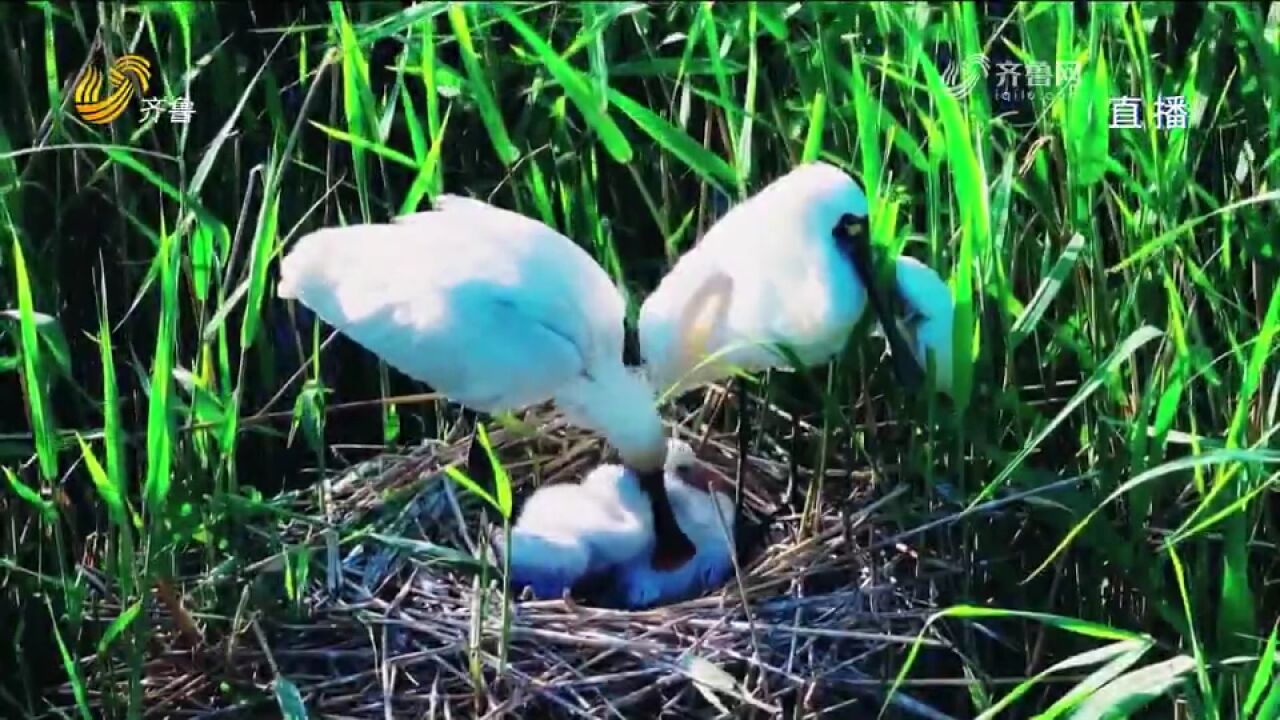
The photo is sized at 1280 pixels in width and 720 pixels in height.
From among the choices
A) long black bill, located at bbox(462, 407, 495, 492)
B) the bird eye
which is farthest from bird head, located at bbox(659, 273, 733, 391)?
long black bill, located at bbox(462, 407, 495, 492)

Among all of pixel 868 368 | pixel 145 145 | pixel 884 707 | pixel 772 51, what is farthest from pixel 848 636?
pixel 145 145

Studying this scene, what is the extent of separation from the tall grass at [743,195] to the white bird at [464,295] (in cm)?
5

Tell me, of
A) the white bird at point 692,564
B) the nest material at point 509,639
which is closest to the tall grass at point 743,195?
the nest material at point 509,639

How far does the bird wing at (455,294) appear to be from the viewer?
149 centimetres

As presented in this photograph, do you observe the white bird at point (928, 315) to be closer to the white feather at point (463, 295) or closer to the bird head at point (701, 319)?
the bird head at point (701, 319)

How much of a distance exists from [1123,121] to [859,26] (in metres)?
0.24

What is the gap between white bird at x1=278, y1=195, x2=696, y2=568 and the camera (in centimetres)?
149

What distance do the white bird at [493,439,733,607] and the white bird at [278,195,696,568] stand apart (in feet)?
0.40

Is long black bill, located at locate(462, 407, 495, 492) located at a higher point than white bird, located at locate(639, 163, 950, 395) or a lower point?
lower

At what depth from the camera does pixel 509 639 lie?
4.75 ft

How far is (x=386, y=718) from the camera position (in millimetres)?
1414

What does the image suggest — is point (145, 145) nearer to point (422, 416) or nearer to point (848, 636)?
point (422, 416)

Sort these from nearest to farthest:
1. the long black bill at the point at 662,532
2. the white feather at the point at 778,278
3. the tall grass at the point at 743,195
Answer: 1. the tall grass at the point at 743,195
2. the white feather at the point at 778,278
3. the long black bill at the point at 662,532

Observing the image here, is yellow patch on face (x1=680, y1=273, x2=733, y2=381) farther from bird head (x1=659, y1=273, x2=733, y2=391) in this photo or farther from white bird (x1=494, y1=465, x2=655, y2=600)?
white bird (x1=494, y1=465, x2=655, y2=600)
